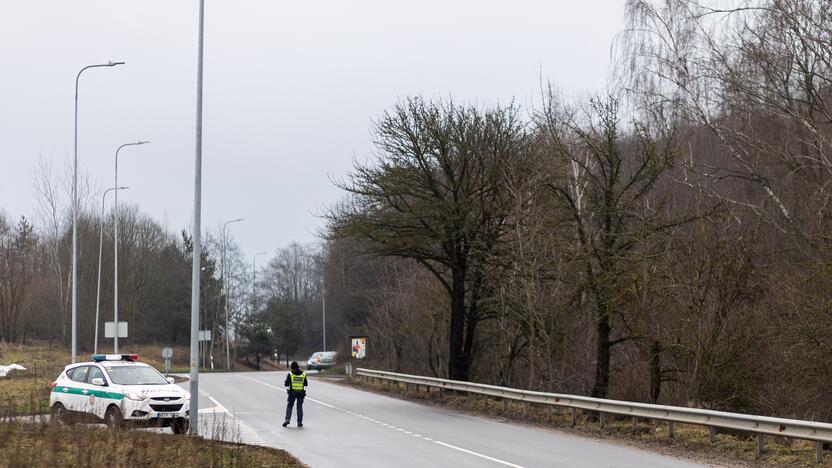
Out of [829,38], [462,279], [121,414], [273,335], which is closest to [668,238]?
[829,38]

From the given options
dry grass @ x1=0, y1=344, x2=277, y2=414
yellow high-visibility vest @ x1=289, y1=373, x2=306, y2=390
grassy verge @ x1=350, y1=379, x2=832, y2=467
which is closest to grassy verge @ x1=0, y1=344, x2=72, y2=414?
dry grass @ x1=0, y1=344, x2=277, y2=414

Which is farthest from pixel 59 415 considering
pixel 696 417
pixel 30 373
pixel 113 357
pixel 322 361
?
pixel 322 361

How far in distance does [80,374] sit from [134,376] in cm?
126

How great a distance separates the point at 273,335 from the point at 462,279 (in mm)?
66788

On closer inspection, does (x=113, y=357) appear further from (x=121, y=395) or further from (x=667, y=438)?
(x=667, y=438)

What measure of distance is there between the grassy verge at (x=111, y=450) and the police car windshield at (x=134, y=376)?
5.42m

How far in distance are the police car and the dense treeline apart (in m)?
11.7

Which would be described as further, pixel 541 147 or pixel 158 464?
pixel 541 147

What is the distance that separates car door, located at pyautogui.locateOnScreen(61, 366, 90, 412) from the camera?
2178cm

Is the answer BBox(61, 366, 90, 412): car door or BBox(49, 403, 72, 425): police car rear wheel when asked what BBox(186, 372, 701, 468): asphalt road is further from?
BBox(61, 366, 90, 412): car door

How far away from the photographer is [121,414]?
2031cm

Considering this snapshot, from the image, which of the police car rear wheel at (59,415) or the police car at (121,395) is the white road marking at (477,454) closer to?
the police car at (121,395)

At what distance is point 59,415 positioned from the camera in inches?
780

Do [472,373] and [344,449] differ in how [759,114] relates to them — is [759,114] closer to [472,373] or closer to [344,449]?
[344,449]
